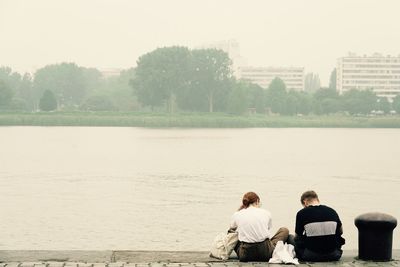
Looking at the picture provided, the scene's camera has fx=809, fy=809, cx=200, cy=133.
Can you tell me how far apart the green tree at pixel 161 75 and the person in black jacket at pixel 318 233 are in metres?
124

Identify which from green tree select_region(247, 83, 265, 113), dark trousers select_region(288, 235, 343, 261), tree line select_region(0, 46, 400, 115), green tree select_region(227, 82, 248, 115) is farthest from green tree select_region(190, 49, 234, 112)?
dark trousers select_region(288, 235, 343, 261)

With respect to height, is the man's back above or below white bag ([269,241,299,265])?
above

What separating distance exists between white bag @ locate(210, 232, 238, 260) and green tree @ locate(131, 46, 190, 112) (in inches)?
4862

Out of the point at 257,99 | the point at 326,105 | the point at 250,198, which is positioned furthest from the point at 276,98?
the point at 250,198

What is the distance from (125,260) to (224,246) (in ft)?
4.81

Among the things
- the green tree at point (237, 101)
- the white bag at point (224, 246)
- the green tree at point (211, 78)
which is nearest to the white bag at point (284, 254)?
the white bag at point (224, 246)

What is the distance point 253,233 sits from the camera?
1182 cm

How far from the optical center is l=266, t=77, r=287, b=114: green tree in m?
154

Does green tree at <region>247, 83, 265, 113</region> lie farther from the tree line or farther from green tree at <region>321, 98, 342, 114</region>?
green tree at <region>321, 98, 342, 114</region>

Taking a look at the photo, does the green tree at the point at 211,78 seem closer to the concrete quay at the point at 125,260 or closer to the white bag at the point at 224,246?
the white bag at the point at 224,246

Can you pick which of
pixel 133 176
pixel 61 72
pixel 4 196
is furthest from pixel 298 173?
pixel 61 72

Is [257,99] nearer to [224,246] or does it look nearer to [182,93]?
[182,93]

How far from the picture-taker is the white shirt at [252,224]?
465 inches

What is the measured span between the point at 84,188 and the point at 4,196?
463 cm
